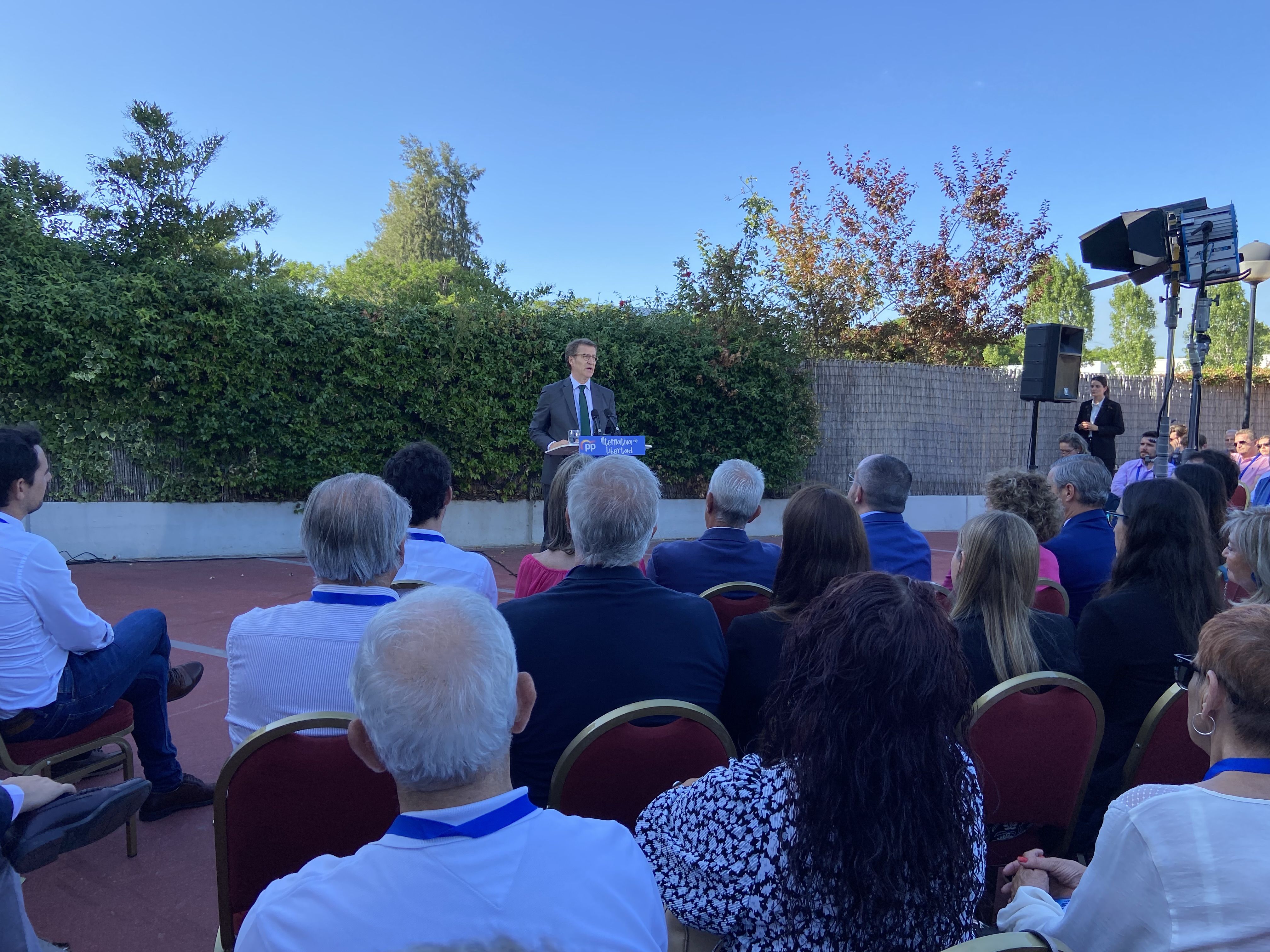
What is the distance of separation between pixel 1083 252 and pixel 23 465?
802cm

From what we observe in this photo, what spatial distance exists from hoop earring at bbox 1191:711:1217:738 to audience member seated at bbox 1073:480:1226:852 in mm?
1041

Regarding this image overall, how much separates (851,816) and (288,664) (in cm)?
139

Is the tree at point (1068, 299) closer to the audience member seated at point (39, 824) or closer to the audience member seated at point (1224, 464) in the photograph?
the audience member seated at point (1224, 464)

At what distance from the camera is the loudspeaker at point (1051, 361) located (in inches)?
366

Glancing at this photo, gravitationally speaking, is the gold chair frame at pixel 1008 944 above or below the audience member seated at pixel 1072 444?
below

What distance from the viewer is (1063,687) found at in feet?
6.51

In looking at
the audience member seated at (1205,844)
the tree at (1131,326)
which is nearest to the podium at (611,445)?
the audience member seated at (1205,844)

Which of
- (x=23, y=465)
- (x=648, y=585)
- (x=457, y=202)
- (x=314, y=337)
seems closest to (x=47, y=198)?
(x=314, y=337)

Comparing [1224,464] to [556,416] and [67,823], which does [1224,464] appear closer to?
[556,416]

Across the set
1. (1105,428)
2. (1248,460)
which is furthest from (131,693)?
(1105,428)

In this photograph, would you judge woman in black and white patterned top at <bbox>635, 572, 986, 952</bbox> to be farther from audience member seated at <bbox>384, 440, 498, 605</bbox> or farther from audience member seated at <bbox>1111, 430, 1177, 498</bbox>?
audience member seated at <bbox>1111, 430, 1177, 498</bbox>

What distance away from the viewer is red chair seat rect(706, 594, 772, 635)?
2865 mm

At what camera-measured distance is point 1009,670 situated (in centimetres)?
218

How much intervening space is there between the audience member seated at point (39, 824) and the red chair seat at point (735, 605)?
1748 millimetres
